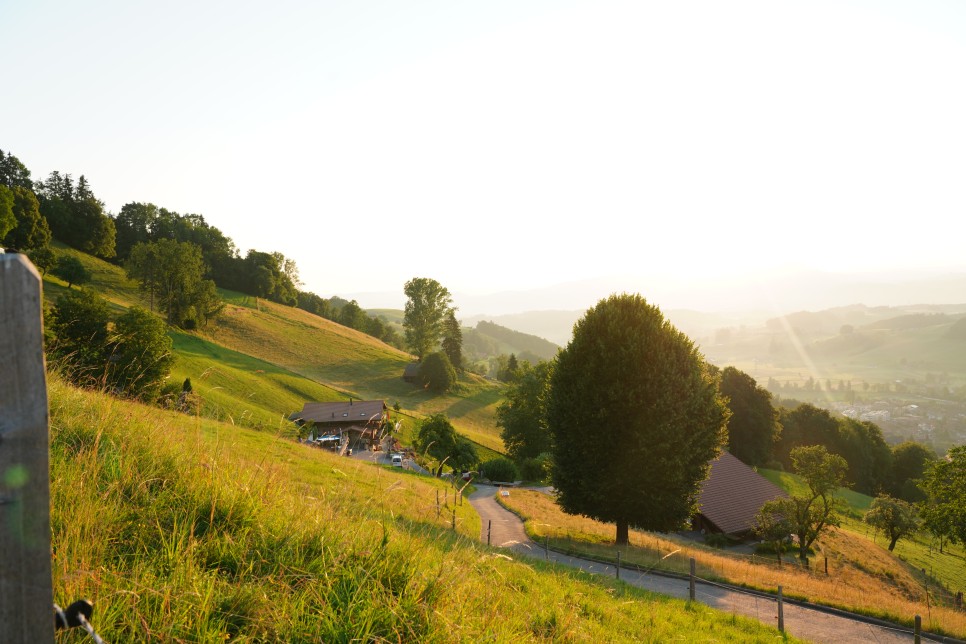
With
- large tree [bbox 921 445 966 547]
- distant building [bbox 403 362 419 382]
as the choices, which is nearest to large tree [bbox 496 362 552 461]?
distant building [bbox 403 362 419 382]

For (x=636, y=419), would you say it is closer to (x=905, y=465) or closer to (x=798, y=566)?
(x=798, y=566)

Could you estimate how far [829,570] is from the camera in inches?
1244

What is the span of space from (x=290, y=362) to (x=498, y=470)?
39166 mm

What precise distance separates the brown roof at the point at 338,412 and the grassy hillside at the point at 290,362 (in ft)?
7.92

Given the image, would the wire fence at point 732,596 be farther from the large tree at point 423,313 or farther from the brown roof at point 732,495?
the large tree at point 423,313

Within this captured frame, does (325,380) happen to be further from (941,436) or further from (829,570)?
(941,436)

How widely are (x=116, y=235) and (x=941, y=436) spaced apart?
269401mm

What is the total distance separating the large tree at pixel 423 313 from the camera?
96.0 m

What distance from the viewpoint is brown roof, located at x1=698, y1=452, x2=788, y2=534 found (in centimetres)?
3772

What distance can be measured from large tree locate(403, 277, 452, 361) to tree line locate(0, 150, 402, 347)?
96.2ft

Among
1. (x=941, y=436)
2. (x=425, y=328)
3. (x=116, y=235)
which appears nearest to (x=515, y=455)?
(x=425, y=328)

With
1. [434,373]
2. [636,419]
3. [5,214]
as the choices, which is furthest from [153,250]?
[636,419]

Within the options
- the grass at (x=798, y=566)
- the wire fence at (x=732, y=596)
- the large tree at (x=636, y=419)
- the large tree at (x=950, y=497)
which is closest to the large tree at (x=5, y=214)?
the grass at (x=798, y=566)

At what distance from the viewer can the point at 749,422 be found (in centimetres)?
6694
